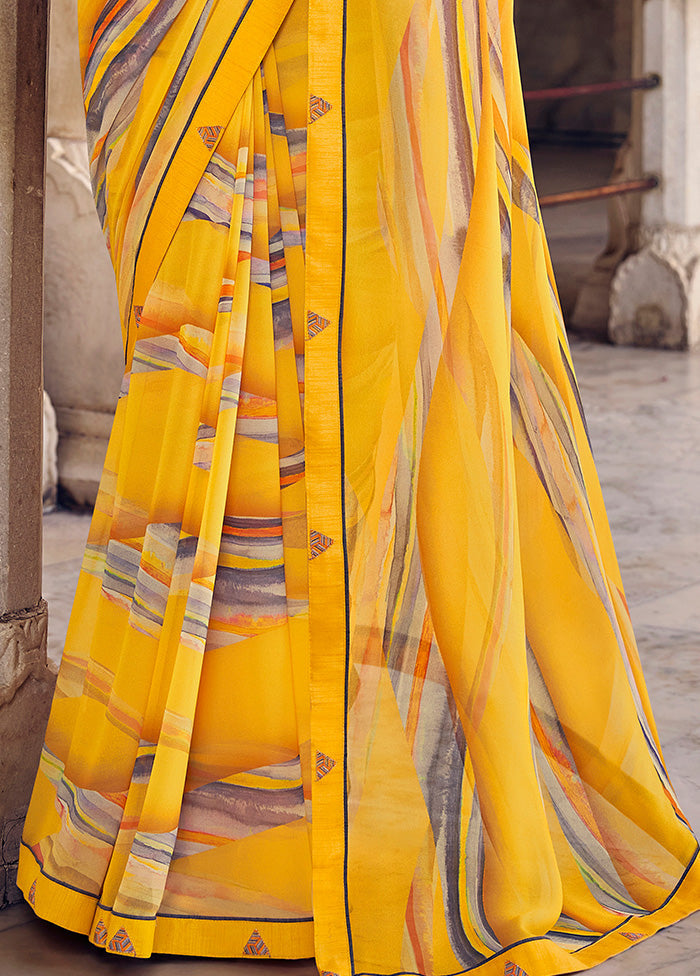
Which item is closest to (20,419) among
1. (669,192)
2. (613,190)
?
(613,190)

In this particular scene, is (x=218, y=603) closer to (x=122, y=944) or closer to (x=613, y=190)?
(x=122, y=944)

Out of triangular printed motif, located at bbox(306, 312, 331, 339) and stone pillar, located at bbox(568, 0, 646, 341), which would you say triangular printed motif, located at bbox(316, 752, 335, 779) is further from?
stone pillar, located at bbox(568, 0, 646, 341)

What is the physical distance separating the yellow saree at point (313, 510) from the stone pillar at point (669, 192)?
3.82 metres

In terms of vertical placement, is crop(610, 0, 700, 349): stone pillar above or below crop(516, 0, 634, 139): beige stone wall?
below

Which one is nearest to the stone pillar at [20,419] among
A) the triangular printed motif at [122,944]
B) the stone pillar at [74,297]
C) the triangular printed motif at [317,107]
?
the triangular printed motif at [122,944]

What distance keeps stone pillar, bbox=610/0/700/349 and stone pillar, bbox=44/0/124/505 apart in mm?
2457

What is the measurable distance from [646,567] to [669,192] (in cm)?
258

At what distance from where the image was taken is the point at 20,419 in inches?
68.4

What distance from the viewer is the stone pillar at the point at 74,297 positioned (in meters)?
3.45

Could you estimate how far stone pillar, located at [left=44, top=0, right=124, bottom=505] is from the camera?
345 centimetres

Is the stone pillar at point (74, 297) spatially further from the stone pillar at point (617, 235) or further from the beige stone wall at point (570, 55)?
the beige stone wall at point (570, 55)

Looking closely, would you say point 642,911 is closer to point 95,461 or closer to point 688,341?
point 95,461

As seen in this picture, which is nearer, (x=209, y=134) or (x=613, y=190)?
(x=209, y=134)

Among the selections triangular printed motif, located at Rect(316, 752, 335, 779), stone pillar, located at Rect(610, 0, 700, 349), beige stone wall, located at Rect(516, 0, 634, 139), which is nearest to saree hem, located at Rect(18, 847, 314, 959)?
triangular printed motif, located at Rect(316, 752, 335, 779)
